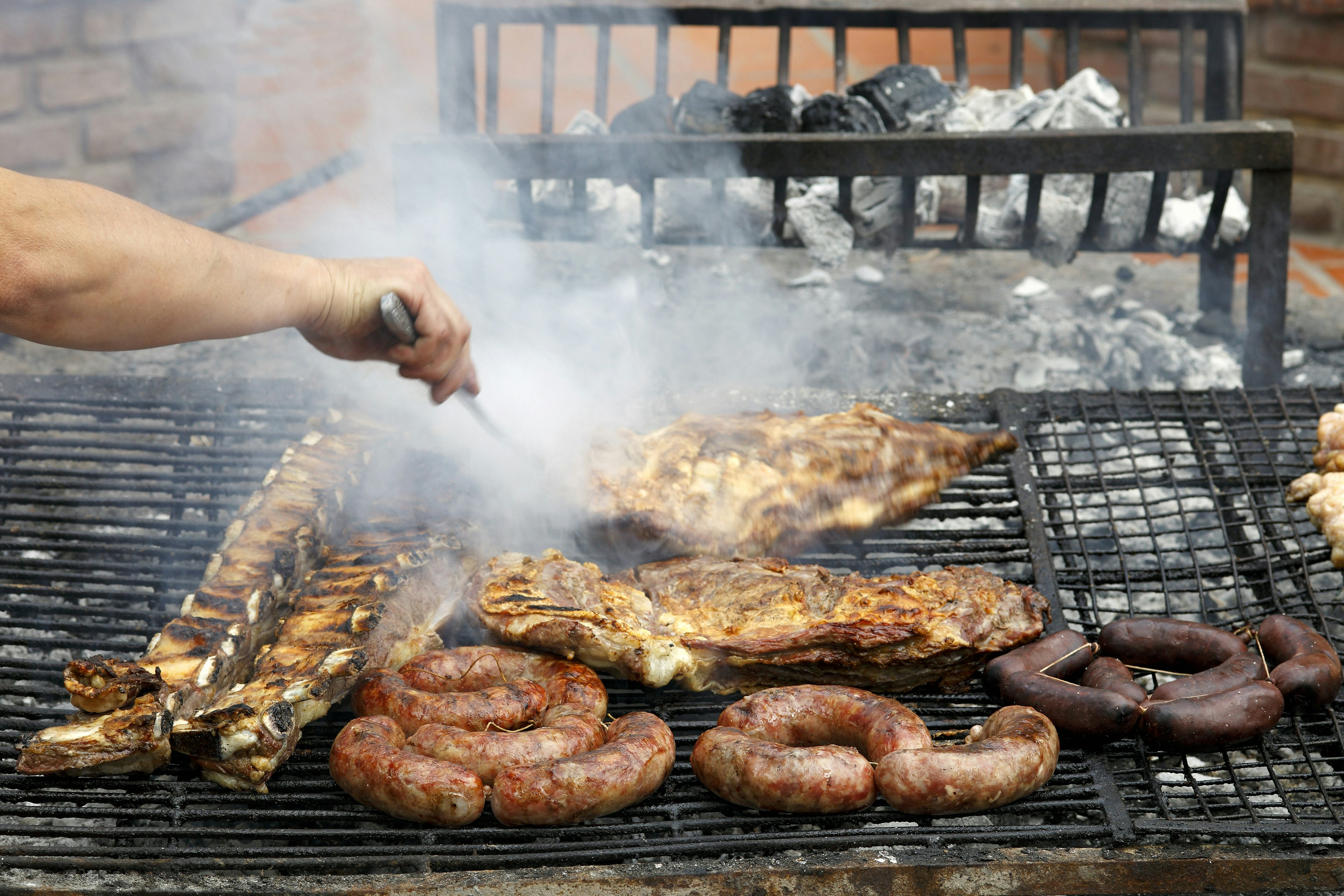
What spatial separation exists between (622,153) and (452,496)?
85.1 inches

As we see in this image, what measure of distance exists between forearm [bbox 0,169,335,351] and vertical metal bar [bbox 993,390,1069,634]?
248 centimetres

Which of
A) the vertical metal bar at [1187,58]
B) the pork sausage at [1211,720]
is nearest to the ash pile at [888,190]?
the vertical metal bar at [1187,58]

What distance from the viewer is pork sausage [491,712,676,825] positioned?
249 centimetres

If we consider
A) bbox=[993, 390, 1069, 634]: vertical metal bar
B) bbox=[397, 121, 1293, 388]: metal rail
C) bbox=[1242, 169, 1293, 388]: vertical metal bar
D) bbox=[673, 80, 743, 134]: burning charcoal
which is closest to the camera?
bbox=[993, 390, 1069, 634]: vertical metal bar

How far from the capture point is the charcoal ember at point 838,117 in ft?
18.3

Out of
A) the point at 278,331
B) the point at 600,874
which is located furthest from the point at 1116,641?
the point at 278,331

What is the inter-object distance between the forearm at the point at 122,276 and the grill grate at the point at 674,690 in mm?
1107

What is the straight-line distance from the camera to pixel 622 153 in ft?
16.4

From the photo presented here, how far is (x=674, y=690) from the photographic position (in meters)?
3.18

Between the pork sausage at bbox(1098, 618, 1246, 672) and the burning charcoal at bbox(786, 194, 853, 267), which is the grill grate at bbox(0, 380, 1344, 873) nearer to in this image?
the pork sausage at bbox(1098, 618, 1246, 672)

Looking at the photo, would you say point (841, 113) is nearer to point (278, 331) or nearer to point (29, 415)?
point (278, 331)

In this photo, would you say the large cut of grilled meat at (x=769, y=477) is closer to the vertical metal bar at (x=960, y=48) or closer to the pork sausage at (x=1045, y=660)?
the pork sausage at (x=1045, y=660)

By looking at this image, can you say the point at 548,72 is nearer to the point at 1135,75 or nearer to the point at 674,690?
the point at 1135,75

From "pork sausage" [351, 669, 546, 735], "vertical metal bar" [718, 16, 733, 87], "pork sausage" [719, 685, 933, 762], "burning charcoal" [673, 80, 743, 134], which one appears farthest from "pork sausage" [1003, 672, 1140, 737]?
"vertical metal bar" [718, 16, 733, 87]
